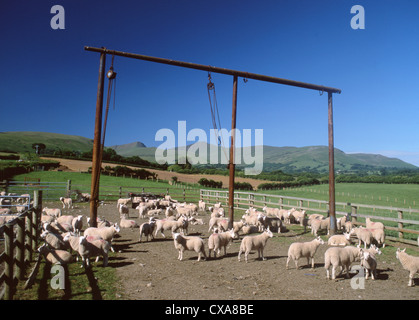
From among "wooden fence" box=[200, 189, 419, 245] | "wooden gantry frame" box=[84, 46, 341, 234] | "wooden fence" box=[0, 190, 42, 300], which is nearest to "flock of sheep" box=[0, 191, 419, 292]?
"wooden fence" box=[0, 190, 42, 300]

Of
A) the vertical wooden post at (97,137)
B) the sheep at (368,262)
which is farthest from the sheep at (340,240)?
the vertical wooden post at (97,137)

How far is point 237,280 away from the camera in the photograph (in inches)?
286

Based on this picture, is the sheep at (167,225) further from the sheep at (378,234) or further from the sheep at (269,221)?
the sheep at (378,234)

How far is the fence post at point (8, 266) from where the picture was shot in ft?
17.4

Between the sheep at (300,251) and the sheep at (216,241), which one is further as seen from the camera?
the sheep at (216,241)

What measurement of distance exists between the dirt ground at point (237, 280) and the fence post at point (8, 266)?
2024mm

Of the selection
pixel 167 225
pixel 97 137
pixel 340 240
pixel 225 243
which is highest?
pixel 97 137

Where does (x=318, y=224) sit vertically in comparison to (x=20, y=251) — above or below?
below

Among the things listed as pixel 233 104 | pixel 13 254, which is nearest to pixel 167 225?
pixel 233 104

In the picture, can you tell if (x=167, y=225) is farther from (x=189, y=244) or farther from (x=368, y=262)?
(x=368, y=262)

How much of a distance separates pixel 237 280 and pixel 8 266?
16.4ft

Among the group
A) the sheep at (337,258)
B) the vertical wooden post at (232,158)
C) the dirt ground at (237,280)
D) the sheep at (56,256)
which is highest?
the vertical wooden post at (232,158)

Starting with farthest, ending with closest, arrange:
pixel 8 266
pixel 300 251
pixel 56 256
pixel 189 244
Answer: pixel 189 244
pixel 300 251
pixel 56 256
pixel 8 266

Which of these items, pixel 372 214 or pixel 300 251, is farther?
pixel 372 214
